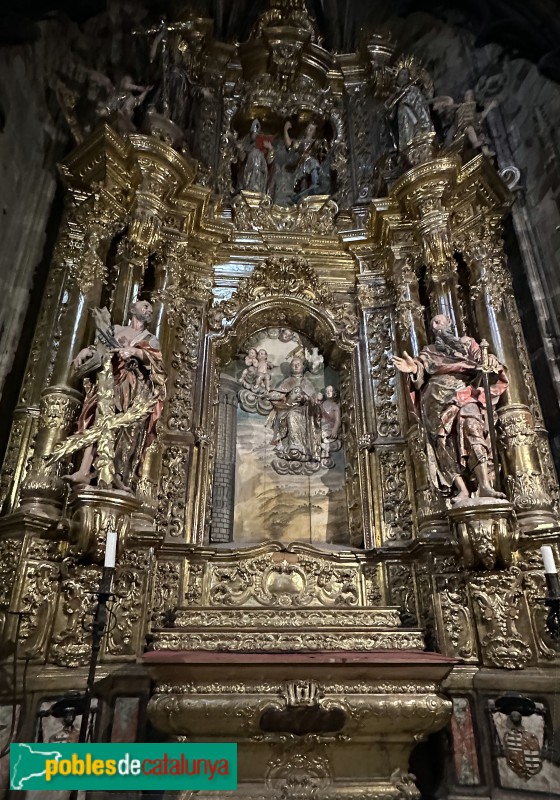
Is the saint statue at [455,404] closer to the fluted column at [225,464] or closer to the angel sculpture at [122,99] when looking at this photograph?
the fluted column at [225,464]

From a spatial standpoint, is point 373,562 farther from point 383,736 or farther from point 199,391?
point 199,391

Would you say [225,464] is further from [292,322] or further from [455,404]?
[455,404]

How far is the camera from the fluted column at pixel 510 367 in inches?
216

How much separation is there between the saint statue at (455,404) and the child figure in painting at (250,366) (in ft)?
7.07

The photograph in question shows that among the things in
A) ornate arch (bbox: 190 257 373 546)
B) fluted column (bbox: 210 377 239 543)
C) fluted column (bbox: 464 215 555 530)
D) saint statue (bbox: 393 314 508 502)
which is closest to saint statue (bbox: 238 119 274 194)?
ornate arch (bbox: 190 257 373 546)

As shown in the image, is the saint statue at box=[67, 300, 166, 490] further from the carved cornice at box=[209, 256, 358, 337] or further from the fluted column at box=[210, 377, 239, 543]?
the carved cornice at box=[209, 256, 358, 337]

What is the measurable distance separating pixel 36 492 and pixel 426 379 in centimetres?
404

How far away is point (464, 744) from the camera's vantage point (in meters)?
4.64

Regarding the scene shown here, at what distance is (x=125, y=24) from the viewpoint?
9.05 m

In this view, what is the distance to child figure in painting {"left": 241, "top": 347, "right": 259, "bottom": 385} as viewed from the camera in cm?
749

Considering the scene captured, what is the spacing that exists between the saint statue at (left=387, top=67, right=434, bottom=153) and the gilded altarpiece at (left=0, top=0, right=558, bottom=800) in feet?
0.15

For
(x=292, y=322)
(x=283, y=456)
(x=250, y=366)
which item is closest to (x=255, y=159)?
(x=292, y=322)

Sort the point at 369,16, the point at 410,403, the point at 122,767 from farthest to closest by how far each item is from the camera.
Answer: the point at 369,16 → the point at 410,403 → the point at 122,767

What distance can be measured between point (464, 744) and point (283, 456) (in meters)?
3.47
